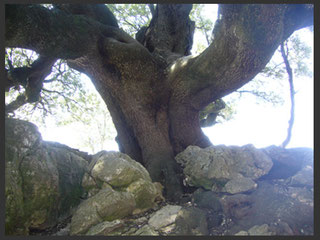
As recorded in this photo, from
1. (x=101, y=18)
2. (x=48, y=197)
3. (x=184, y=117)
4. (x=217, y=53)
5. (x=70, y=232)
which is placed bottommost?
(x=70, y=232)

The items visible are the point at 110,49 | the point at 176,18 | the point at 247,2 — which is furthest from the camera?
the point at 176,18

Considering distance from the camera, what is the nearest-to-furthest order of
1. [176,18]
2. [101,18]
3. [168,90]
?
[168,90] → [101,18] → [176,18]

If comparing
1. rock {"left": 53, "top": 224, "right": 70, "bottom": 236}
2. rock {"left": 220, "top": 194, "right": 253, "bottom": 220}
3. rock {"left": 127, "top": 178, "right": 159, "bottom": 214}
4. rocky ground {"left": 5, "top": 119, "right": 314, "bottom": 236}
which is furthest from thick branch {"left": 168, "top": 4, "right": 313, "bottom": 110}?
rock {"left": 53, "top": 224, "right": 70, "bottom": 236}

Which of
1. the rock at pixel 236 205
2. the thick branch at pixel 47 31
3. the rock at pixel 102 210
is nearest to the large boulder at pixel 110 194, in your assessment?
the rock at pixel 102 210

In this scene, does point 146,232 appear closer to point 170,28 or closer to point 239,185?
point 239,185

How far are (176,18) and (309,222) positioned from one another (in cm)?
700

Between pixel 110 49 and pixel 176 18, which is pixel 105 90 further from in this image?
pixel 176 18

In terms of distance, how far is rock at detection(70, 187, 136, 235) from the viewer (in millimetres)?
3387

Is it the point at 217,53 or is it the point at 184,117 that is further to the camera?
the point at 184,117

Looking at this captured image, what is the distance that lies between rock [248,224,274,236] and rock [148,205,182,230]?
1.13m

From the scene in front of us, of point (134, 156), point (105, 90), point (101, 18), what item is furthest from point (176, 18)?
point (134, 156)

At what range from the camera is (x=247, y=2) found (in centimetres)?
428

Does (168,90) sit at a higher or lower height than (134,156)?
higher

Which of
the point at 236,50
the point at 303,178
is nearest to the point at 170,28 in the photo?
the point at 236,50
